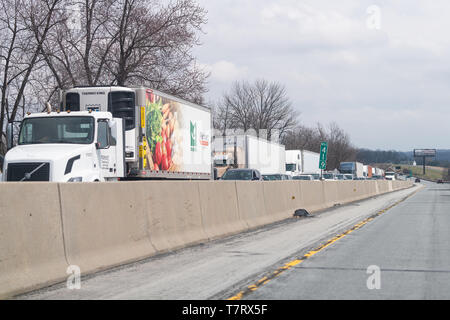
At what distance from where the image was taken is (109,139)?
56.2 feet

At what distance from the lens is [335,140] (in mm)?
142625

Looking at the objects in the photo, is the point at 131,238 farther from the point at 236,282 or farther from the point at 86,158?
the point at 86,158

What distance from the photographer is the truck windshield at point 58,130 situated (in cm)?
1664

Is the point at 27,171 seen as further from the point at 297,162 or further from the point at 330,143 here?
the point at 330,143

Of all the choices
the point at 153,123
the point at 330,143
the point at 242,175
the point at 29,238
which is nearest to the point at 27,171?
the point at 153,123

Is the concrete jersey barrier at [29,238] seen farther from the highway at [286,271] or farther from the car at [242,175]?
the car at [242,175]

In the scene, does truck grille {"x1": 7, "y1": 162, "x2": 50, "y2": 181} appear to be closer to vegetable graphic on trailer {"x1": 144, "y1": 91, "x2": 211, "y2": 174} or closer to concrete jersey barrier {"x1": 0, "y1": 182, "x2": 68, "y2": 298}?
vegetable graphic on trailer {"x1": 144, "y1": 91, "x2": 211, "y2": 174}

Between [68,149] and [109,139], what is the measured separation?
151 centimetres

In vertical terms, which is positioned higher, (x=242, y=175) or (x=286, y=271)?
(x=242, y=175)

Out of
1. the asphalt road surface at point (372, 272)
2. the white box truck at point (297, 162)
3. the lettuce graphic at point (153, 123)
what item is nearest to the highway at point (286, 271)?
the asphalt road surface at point (372, 272)

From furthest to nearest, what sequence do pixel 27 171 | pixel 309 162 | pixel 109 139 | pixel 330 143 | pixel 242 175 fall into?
pixel 330 143 → pixel 309 162 → pixel 242 175 → pixel 109 139 → pixel 27 171

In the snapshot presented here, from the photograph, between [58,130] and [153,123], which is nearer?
[58,130]
